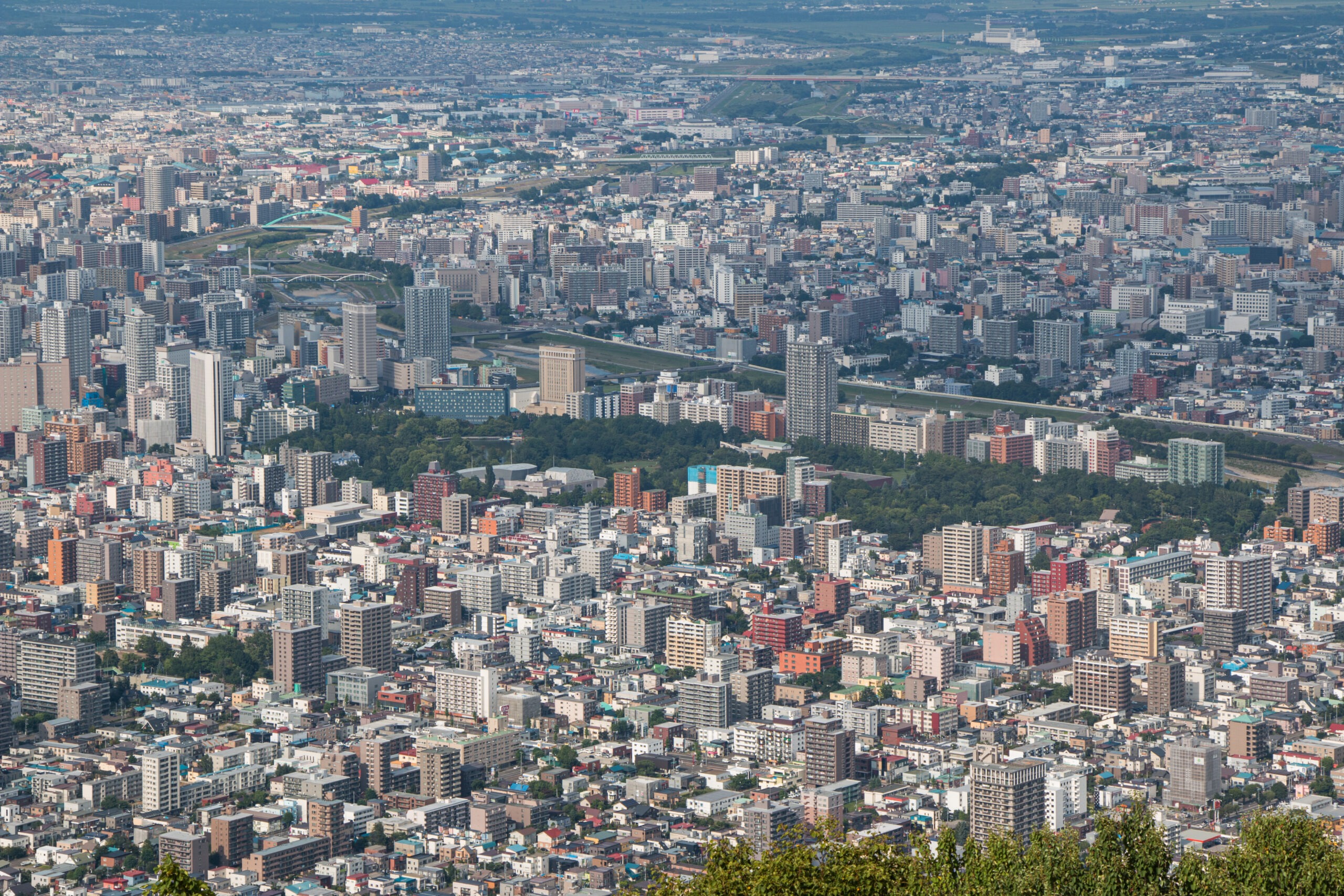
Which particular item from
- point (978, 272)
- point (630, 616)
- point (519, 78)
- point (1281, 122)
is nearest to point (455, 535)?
point (630, 616)

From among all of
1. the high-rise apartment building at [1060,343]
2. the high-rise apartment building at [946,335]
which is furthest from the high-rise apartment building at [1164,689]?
the high-rise apartment building at [946,335]

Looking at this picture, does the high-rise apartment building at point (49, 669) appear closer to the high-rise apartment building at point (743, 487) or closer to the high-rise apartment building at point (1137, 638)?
the high-rise apartment building at point (1137, 638)

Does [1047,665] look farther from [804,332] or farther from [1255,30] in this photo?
[1255,30]

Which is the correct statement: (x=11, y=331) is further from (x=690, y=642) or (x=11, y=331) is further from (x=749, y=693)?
(x=749, y=693)

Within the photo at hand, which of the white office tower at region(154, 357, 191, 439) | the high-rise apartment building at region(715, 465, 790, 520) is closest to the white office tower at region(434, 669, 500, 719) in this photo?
the high-rise apartment building at region(715, 465, 790, 520)

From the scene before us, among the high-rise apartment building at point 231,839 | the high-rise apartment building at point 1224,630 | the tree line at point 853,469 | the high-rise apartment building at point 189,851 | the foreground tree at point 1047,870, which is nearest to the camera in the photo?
the foreground tree at point 1047,870

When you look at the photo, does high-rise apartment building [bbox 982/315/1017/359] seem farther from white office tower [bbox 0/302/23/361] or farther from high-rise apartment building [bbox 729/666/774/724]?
high-rise apartment building [bbox 729/666/774/724]
